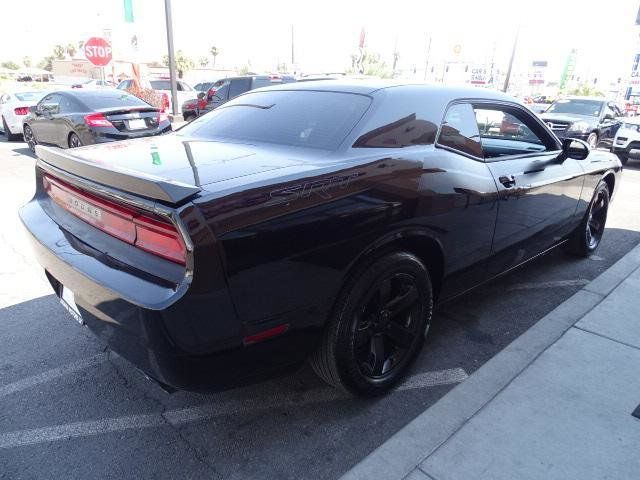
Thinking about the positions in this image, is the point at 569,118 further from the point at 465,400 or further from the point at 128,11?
the point at 128,11

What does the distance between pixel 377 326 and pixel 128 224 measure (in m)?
1.31

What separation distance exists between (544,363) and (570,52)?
66.9m

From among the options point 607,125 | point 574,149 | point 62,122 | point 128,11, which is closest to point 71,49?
point 128,11

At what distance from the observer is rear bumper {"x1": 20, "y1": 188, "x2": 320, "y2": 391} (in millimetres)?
1709

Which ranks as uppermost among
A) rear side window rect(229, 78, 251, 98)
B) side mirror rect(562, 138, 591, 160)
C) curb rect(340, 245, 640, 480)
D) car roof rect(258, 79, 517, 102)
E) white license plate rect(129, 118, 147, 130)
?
car roof rect(258, 79, 517, 102)

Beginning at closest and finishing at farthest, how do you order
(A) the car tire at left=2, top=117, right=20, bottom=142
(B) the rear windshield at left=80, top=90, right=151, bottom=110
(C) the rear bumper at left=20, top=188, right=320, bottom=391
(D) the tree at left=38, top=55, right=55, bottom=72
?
(C) the rear bumper at left=20, top=188, right=320, bottom=391 < (B) the rear windshield at left=80, top=90, right=151, bottom=110 < (A) the car tire at left=2, top=117, right=20, bottom=142 < (D) the tree at left=38, top=55, right=55, bottom=72

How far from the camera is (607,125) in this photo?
13.0 meters

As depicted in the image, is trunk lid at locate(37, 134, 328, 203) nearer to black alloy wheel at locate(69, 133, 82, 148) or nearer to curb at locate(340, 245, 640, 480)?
curb at locate(340, 245, 640, 480)

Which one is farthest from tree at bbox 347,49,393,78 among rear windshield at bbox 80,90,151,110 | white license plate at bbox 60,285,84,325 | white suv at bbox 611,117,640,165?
white license plate at bbox 60,285,84,325

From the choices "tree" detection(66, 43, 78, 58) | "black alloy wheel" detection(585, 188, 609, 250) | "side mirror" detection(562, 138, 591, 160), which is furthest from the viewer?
"tree" detection(66, 43, 78, 58)

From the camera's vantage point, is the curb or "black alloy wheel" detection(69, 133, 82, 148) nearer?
the curb

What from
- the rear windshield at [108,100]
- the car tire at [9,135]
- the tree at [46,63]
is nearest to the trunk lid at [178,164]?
the rear windshield at [108,100]

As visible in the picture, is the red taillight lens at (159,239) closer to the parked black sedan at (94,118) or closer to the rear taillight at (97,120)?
the parked black sedan at (94,118)

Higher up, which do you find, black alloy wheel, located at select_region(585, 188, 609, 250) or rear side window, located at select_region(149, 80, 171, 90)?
black alloy wheel, located at select_region(585, 188, 609, 250)
